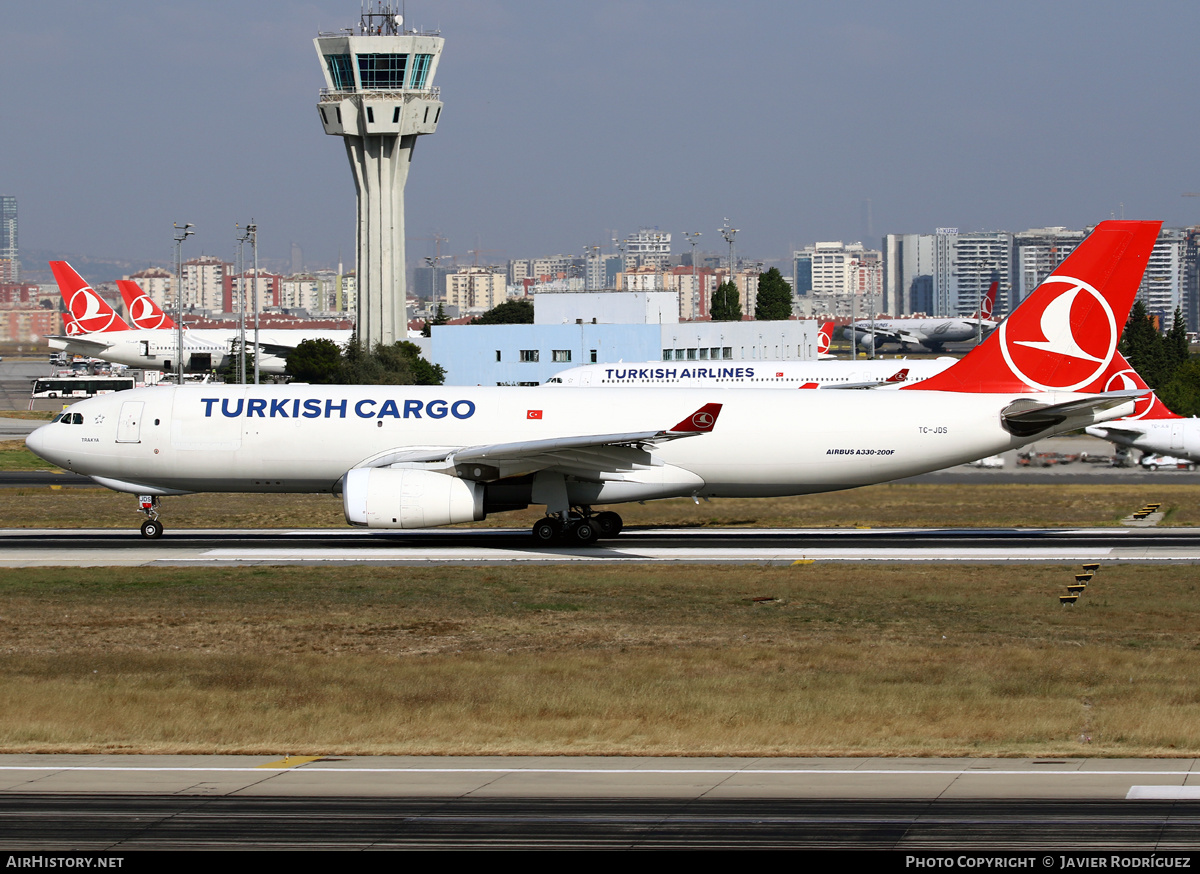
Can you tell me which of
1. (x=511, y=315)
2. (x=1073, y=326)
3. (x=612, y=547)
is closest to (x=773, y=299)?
(x=511, y=315)

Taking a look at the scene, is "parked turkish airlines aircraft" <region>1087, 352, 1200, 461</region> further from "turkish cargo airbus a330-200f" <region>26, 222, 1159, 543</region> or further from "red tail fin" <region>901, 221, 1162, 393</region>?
"turkish cargo airbus a330-200f" <region>26, 222, 1159, 543</region>

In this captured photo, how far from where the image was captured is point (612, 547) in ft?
120

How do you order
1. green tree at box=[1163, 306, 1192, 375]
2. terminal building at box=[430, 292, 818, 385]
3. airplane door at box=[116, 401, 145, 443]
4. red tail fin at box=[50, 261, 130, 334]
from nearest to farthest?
1. airplane door at box=[116, 401, 145, 443]
2. terminal building at box=[430, 292, 818, 385]
3. green tree at box=[1163, 306, 1192, 375]
4. red tail fin at box=[50, 261, 130, 334]

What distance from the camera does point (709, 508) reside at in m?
47.2

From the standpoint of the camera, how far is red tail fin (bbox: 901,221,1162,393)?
36719 mm

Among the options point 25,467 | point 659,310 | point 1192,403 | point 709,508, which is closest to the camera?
point 709,508

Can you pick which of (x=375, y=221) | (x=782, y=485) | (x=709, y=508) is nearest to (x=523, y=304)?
(x=375, y=221)

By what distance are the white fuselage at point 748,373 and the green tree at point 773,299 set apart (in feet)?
283

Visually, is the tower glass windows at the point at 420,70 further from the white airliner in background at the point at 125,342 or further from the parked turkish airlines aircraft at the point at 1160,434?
the parked turkish airlines aircraft at the point at 1160,434

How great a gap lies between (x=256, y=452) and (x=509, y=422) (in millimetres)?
7201

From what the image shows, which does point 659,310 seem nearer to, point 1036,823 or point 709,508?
point 709,508

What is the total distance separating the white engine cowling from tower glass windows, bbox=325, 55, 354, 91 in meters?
102

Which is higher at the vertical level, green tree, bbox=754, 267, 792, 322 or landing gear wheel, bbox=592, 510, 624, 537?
green tree, bbox=754, 267, 792, 322

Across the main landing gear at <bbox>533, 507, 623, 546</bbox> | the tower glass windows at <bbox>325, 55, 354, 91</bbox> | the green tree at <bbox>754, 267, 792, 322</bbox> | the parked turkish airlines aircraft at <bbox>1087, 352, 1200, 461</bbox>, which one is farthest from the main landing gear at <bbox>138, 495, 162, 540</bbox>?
the green tree at <bbox>754, 267, 792, 322</bbox>
